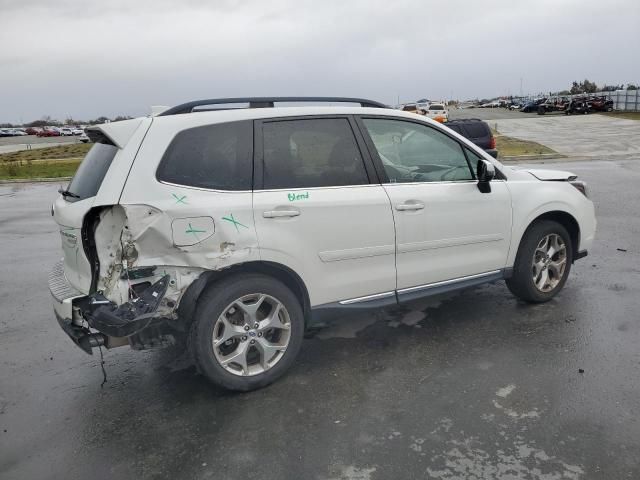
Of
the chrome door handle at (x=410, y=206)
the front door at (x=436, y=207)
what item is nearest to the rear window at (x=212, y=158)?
the front door at (x=436, y=207)

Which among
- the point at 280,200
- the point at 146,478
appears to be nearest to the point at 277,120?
the point at 280,200

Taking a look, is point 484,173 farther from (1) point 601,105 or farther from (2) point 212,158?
(1) point 601,105

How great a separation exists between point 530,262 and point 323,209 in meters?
2.16

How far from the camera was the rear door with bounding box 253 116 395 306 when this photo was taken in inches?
144

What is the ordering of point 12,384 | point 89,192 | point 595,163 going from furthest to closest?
point 595,163 → point 12,384 → point 89,192

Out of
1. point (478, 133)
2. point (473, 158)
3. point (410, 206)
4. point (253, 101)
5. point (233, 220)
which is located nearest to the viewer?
point (233, 220)

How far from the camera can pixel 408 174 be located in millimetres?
4297

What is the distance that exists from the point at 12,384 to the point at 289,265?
2.23 metres

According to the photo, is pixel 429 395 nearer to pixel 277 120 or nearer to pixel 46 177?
pixel 277 120

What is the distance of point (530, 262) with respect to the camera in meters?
4.86

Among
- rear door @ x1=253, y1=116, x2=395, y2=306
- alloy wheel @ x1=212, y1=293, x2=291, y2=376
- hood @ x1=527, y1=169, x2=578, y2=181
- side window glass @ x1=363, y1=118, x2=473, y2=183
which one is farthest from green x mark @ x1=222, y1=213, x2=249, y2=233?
hood @ x1=527, y1=169, x2=578, y2=181

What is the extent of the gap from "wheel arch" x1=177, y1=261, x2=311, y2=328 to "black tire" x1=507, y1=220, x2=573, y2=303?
6.86 ft

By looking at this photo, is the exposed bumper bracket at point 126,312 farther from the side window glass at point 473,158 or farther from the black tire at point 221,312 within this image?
the side window glass at point 473,158

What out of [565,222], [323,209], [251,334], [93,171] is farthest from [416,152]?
[93,171]
